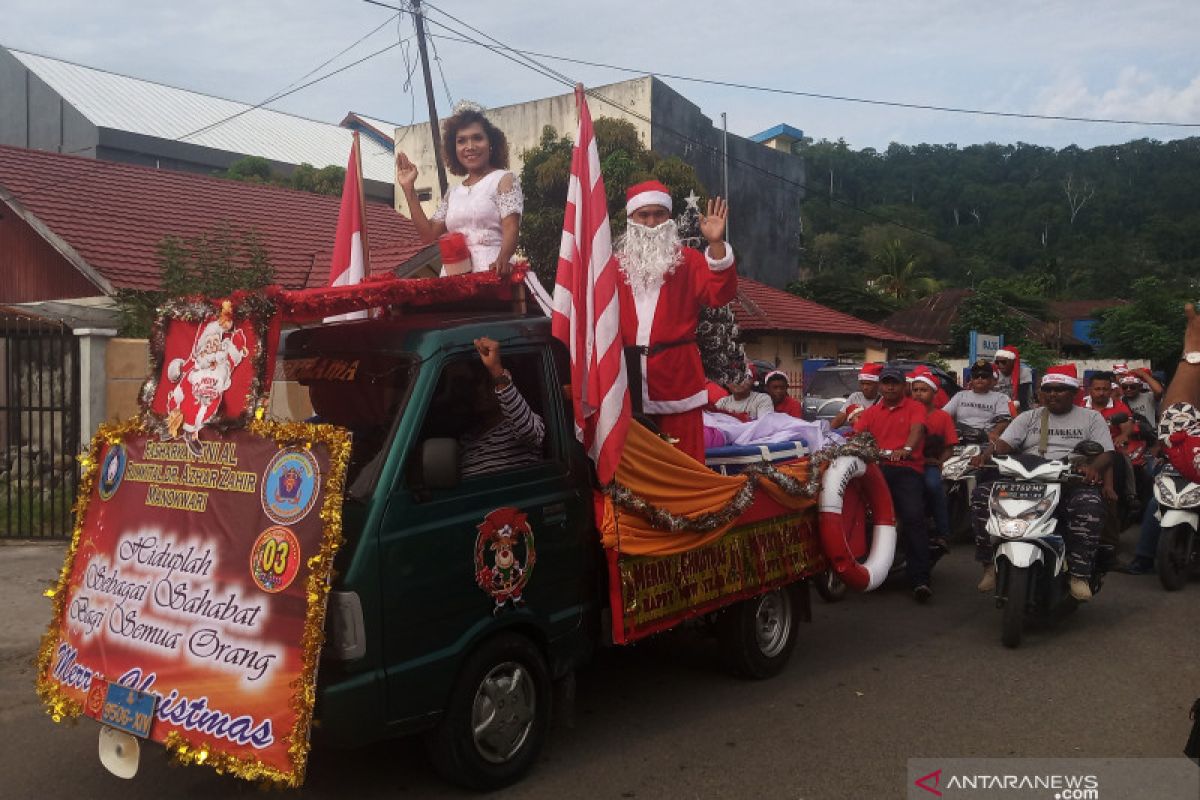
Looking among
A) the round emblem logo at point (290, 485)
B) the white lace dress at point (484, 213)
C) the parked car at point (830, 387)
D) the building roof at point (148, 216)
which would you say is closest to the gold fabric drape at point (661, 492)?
the round emblem logo at point (290, 485)

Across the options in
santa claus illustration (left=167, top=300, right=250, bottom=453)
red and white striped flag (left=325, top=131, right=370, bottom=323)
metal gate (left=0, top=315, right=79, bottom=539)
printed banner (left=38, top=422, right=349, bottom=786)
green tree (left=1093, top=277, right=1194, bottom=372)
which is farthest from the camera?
green tree (left=1093, top=277, right=1194, bottom=372)

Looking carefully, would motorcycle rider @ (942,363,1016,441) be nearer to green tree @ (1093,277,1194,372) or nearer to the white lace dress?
the white lace dress

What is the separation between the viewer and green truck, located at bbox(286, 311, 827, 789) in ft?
12.1

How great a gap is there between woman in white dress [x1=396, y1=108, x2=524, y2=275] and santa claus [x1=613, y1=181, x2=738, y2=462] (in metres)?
0.71

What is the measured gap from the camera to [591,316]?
4.59 metres

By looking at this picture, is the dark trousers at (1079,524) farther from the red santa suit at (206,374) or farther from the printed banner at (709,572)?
the red santa suit at (206,374)

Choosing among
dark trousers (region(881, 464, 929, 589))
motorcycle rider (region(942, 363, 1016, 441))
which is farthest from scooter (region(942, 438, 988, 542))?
dark trousers (region(881, 464, 929, 589))

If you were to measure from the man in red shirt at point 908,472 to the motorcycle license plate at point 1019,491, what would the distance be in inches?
37.6

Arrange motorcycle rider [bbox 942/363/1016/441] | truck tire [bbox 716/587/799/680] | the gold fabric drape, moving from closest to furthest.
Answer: the gold fabric drape
truck tire [bbox 716/587/799/680]
motorcycle rider [bbox 942/363/1016/441]

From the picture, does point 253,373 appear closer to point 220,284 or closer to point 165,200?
point 220,284

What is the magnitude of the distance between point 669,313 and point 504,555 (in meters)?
1.91

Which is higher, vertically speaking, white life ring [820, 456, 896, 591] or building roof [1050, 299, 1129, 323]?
building roof [1050, 299, 1129, 323]

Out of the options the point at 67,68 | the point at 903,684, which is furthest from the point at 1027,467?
the point at 67,68

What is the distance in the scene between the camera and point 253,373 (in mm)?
3959
